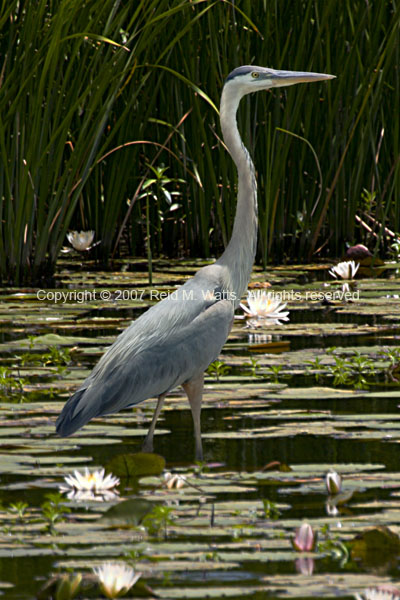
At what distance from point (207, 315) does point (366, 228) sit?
17.3 feet

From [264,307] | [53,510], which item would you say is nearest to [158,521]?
[53,510]

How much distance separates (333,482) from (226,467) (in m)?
0.53

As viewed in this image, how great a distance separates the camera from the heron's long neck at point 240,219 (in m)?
4.70

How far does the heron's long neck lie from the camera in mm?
4695

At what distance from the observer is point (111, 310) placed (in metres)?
6.89

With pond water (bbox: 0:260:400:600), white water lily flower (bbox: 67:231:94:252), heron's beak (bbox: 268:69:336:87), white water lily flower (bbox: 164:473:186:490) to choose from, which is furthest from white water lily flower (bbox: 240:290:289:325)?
white water lily flower (bbox: 67:231:94:252)

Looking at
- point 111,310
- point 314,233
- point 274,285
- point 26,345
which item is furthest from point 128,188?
point 26,345

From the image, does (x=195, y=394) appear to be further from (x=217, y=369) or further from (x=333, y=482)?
(x=333, y=482)

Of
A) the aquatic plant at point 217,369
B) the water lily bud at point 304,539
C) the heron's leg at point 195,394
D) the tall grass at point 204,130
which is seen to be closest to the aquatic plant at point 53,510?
the water lily bud at point 304,539

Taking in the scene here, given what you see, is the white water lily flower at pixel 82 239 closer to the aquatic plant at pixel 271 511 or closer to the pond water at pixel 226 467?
the pond water at pixel 226 467

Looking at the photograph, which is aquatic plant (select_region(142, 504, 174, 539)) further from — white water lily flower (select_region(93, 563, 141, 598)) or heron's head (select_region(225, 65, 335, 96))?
heron's head (select_region(225, 65, 335, 96))

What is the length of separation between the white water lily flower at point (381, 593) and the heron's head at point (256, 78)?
10.0 feet

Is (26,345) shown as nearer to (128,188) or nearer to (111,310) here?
(111,310)

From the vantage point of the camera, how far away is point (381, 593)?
2.36 meters
